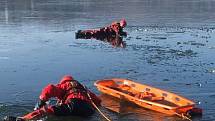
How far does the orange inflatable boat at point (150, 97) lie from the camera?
15547 mm

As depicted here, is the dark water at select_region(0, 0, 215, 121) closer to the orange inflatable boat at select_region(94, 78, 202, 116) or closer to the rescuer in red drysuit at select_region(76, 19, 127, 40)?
the orange inflatable boat at select_region(94, 78, 202, 116)

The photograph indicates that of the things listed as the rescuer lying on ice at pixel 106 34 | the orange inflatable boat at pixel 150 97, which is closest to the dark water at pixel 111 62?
the orange inflatable boat at pixel 150 97

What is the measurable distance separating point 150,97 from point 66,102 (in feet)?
10.9

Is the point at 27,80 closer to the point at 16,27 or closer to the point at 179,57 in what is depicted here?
the point at 179,57

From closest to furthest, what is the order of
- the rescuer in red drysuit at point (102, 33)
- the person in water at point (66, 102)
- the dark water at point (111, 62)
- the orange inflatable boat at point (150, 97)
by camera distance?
the person in water at point (66, 102)
the orange inflatable boat at point (150, 97)
the dark water at point (111, 62)
the rescuer in red drysuit at point (102, 33)

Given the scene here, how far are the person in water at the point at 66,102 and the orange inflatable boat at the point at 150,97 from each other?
66.8 inches

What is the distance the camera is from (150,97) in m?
17.3

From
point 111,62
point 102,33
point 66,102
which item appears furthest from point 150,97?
point 102,33

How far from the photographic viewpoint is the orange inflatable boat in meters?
15.5

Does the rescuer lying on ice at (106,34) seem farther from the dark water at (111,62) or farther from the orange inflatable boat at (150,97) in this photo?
the orange inflatable boat at (150,97)

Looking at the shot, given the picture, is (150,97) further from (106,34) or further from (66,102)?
(106,34)

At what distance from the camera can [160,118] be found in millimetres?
15727

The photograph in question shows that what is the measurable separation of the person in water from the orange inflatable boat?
1.70 meters

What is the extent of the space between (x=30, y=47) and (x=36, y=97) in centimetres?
1263
